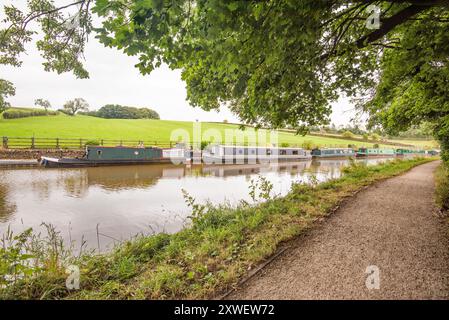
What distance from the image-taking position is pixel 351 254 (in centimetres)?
353

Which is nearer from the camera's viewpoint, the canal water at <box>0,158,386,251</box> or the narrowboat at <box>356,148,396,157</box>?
the canal water at <box>0,158,386,251</box>

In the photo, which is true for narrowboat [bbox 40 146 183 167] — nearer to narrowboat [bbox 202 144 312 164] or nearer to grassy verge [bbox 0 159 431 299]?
narrowboat [bbox 202 144 312 164]

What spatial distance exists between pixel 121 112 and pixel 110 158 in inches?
2891

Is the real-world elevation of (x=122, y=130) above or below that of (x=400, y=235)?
above

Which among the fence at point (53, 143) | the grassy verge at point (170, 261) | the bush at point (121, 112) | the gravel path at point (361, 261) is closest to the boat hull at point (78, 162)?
the fence at point (53, 143)

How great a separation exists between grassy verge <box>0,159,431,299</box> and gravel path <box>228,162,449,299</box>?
1.20 feet

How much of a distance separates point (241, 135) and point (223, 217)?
43.3 m

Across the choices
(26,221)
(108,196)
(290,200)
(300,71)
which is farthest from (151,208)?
(300,71)

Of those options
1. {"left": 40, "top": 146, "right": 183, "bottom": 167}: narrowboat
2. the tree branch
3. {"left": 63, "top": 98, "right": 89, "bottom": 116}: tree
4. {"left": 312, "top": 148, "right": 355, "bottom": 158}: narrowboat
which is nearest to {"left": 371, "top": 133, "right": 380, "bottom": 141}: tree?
{"left": 312, "top": 148, "right": 355, "bottom": 158}: narrowboat

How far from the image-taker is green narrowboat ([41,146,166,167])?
1983cm

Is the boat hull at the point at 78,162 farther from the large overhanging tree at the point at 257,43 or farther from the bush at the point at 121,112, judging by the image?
the bush at the point at 121,112
